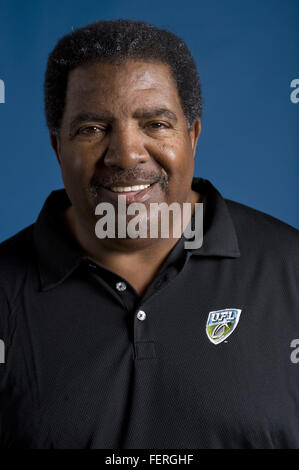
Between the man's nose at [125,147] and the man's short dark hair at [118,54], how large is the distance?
0.15 m

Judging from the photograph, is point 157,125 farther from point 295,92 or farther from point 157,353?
point 295,92

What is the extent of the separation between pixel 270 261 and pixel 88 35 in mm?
648

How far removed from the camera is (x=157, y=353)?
137 centimetres

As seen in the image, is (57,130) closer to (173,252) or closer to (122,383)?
(173,252)

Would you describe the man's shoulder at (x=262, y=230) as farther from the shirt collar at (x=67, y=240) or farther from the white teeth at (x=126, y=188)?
the white teeth at (x=126, y=188)

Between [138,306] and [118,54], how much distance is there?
0.53 metres

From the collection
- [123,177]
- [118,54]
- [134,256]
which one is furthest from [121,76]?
[134,256]

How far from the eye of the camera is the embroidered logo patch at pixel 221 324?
1.40 m

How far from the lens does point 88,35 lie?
142 cm

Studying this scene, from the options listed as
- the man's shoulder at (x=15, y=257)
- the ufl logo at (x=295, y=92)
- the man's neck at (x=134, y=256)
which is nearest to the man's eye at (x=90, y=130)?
the man's neck at (x=134, y=256)

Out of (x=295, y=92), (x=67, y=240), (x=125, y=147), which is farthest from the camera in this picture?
(x=295, y=92)

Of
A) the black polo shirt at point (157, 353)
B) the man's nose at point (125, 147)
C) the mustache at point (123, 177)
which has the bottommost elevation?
the black polo shirt at point (157, 353)

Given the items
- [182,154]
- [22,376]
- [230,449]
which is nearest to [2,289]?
[22,376]

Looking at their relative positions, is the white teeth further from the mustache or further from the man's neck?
the man's neck
